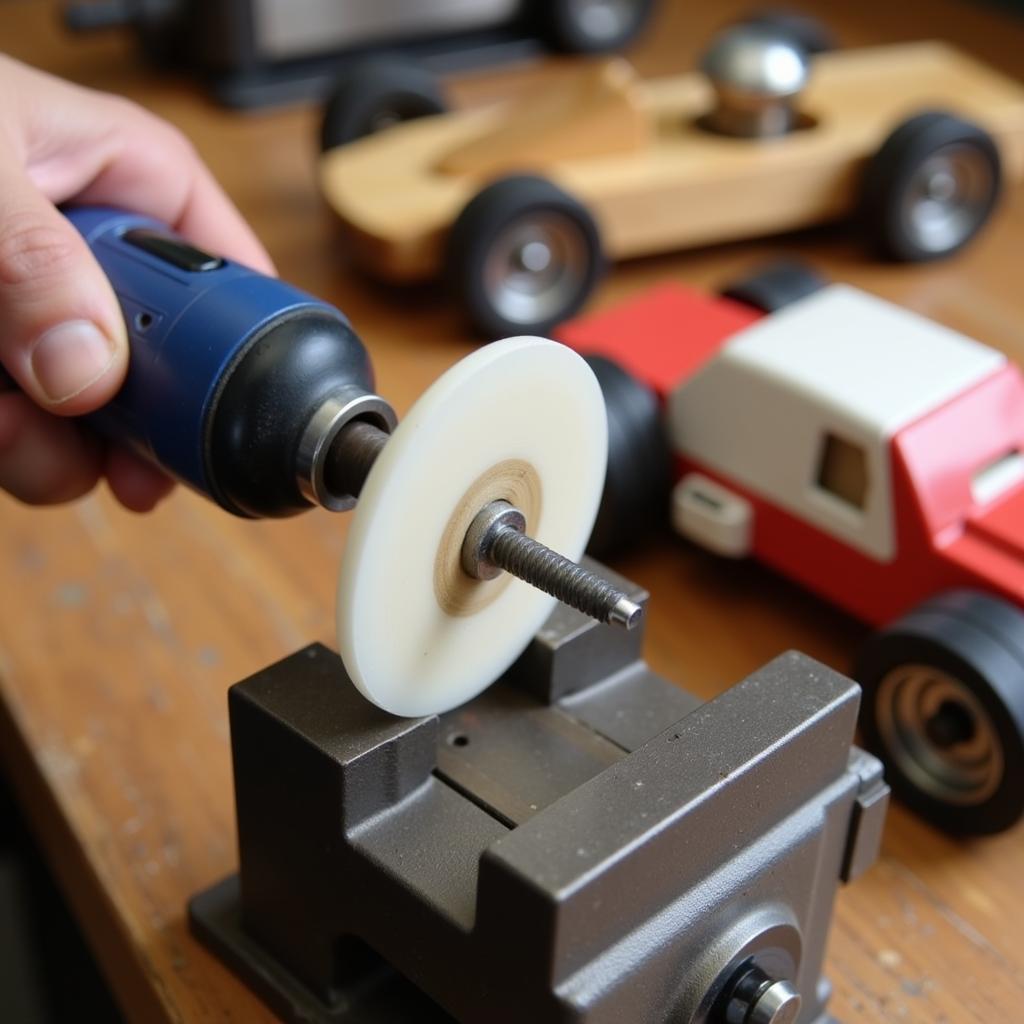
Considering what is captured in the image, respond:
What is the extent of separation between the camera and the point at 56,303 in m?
0.54

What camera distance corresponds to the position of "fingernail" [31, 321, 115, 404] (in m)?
0.53

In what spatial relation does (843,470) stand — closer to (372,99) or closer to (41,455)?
(41,455)

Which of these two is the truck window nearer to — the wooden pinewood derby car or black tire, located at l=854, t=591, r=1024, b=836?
black tire, located at l=854, t=591, r=1024, b=836

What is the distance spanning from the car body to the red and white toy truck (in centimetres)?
21

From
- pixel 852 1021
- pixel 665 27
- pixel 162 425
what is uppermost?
pixel 162 425

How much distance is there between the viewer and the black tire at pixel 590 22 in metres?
1.39

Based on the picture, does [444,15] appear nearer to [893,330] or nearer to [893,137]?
[893,137]

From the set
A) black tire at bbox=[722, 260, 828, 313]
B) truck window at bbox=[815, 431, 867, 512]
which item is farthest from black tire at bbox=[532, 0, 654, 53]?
truck window at bbox=[815, 431, 867, 512]

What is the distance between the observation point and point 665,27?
1.50m

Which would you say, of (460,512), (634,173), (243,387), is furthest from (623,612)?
(634,173)

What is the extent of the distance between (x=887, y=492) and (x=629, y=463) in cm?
14

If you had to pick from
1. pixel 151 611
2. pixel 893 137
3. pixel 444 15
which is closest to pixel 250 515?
pixel 151 611

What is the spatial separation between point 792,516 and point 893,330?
121mm

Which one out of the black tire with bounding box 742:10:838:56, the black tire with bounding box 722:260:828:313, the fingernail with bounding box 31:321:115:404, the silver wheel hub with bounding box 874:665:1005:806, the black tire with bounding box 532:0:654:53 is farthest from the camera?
the black tire with bounding box 532:0:654:53
